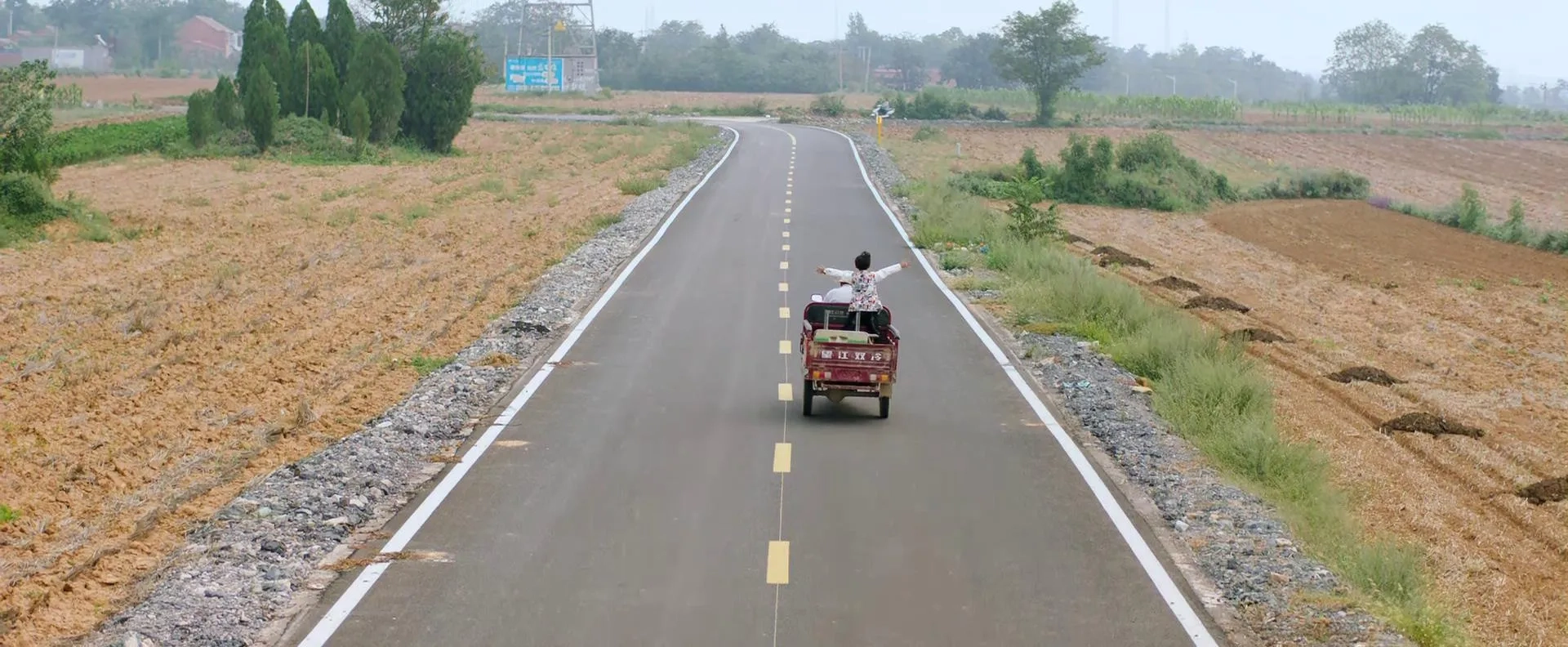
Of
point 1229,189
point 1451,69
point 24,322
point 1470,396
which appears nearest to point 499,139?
point 1229,189

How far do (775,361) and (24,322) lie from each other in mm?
10298

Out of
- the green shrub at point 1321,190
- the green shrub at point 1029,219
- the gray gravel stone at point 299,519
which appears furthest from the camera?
the green shrub at point 1321,190

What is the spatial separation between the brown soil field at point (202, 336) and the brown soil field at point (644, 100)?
2650 inches

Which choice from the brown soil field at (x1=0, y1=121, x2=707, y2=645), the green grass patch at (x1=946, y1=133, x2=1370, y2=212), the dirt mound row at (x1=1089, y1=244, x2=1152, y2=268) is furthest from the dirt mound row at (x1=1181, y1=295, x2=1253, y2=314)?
the green grass patch at (x1=946, y1=133, x2=1370, y2=212)

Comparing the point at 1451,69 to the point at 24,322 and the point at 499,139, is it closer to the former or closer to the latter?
the point at 499,139

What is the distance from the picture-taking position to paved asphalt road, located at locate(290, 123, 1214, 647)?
9719 mm

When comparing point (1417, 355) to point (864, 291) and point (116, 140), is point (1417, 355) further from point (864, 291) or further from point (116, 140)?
point (116, 140)

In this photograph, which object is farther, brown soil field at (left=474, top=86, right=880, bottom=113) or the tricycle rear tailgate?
brown soil field at (left=474, top=86, right=880, bottom=113)

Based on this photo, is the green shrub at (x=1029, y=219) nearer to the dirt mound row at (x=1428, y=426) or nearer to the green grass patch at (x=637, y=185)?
the dirt mound row at (x=1428, y=426)

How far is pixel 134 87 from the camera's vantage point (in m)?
115

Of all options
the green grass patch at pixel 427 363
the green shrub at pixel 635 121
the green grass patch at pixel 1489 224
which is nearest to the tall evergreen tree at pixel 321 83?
the green shrub at pixel 635 121

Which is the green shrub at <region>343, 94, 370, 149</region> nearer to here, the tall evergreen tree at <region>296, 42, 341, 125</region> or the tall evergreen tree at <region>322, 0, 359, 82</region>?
the tall evergreen tree at <region>296, 42, 341, 125</region>

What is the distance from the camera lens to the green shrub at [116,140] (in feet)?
171

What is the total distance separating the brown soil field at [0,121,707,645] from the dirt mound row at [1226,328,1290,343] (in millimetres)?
11230
